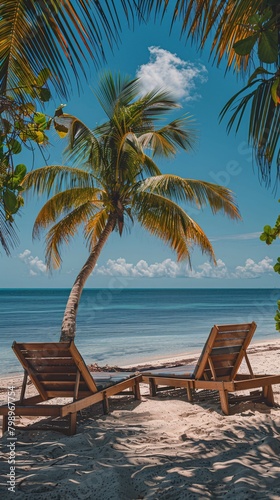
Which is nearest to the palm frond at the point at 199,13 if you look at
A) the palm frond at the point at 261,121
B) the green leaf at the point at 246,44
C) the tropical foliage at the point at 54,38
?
the tropical foliage at the point at 54,38

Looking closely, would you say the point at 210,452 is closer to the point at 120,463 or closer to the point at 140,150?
the point at 120,463

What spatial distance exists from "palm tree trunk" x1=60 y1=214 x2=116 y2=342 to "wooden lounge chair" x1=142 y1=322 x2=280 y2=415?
384cm

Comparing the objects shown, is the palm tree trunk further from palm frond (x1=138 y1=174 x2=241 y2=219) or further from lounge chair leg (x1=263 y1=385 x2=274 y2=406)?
lounge chair leg (x1=263 y1=385 x2=274 y2=406)

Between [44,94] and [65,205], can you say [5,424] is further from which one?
[65,205]

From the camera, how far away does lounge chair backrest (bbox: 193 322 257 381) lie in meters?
4.88

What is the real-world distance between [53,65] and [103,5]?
0.43 m

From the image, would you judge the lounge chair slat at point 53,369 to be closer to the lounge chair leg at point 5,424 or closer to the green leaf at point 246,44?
the lounge chair leg at point 5,424

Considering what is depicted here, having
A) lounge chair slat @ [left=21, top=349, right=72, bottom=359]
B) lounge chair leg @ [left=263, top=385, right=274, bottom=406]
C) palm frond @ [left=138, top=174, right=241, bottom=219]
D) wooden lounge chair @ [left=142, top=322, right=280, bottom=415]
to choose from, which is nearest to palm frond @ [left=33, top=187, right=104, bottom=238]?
palm frond @ [left=138, top=174, right=241, bottom=219]

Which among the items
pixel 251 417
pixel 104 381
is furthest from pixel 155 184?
pixel 251 417

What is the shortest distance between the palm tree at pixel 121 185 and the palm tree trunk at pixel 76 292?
0.07 feet

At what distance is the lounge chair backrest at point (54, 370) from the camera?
446 centimetres

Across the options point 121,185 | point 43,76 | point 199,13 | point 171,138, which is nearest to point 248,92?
point 199,13

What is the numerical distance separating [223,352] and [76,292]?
473 centimetres

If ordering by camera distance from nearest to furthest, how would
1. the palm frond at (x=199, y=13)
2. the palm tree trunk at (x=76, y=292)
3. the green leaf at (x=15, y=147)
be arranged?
1. the green leaf at (x=15, y=147)
2. the palm frond at (x=199, y=13)
3. the palm tree trunk at (x=76, y=292)
